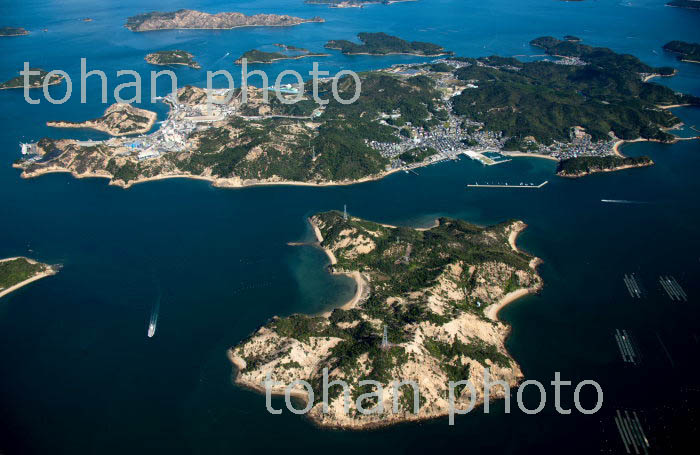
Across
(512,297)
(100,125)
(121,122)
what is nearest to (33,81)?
(100,125)

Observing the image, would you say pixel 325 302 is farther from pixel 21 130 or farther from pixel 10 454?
pixel 21 130

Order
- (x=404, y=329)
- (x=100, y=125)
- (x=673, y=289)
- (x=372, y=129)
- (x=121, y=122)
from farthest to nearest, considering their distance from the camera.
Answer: (x=100, y=125), (x=121, y=122), (x=372, y=129), (x=673, y=289), (x=404, y=329)

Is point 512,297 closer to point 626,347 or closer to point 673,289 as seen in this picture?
point 626,347

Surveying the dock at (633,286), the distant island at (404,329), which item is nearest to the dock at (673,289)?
the dock at (633,286)

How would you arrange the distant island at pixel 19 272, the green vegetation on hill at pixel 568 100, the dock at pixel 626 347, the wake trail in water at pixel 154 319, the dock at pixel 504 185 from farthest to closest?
1. the green vegetation on hill at pixel 568 100
2. the dock at pixel 504 185
3. the distant island at pixel 19 272
4. the wake trail in water at pixel 154 319
5. the dock at pixel 626 347

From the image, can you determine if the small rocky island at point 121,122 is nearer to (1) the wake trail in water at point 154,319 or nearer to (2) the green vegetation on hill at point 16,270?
(2) the green vegetation on hill at point 16,270

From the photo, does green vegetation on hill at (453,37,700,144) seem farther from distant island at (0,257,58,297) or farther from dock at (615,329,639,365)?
distant island at (0,257,58,297)
